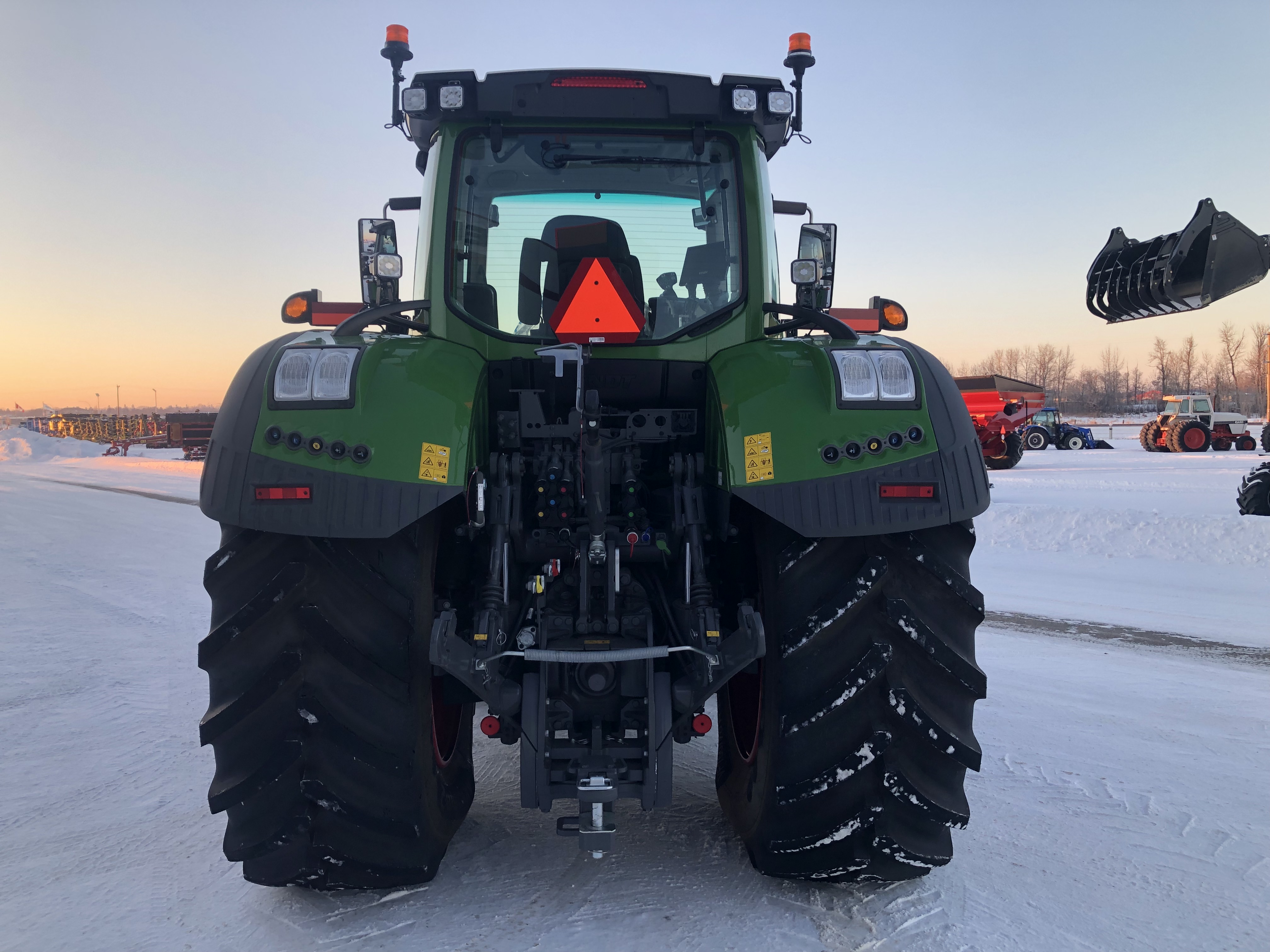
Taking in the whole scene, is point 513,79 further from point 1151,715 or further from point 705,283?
point 1151,715

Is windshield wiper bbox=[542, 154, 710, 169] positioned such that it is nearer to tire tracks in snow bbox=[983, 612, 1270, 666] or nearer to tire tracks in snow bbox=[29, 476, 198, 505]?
tire tracks in snow bbox=[983, 612, 1270, 666]

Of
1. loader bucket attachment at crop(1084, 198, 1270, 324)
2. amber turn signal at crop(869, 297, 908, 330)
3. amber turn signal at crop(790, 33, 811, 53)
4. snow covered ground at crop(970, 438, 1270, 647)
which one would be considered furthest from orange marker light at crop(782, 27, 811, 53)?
snow covered ground at crop(970, 438, 1270, 647)

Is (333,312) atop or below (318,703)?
atop

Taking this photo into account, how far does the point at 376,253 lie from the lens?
3279mm

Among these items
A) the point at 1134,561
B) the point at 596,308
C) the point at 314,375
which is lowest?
the point at 1134,561

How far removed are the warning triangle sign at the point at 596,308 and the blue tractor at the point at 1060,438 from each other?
114 feet

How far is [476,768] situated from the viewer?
372 centimetres

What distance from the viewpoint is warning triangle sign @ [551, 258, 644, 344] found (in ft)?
8.33

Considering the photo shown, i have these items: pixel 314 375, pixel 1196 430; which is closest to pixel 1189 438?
pixel 1196 430

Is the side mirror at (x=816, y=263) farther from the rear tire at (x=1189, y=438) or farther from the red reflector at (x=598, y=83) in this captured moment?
the rear tire at (x=1189, y=438)

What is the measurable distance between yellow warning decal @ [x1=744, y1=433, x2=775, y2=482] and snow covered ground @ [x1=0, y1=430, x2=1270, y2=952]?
4.22 feet

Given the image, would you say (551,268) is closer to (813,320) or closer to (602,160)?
(602,160)

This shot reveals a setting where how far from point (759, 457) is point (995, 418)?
24.1 m

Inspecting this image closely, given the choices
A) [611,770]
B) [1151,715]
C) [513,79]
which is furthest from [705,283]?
[1151,715]
